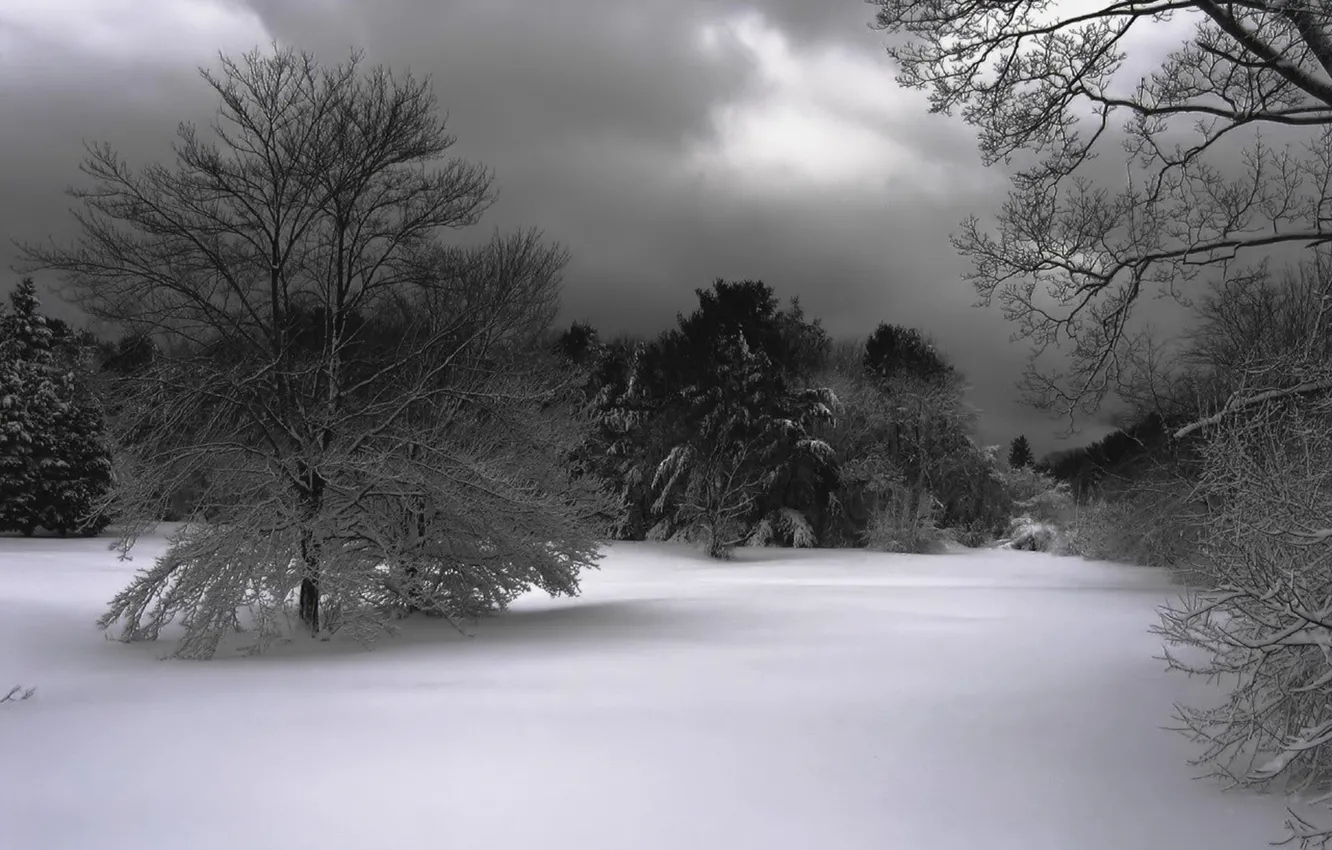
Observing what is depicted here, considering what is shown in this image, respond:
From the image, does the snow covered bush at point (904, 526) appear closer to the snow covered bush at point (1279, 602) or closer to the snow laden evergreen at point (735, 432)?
→ the snow laden evergreen at point (735, 432)

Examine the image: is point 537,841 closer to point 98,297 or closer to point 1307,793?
point 1307,793

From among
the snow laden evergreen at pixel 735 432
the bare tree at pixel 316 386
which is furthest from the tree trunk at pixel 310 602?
the snow laden evergreen at pixel 735 432

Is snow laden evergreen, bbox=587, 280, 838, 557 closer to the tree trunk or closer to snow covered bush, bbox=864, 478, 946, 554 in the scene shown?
snow covered bush, bbox=864, 478, 946, 554

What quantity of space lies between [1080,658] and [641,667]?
18.6ft

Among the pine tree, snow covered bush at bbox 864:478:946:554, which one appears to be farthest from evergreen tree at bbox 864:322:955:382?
the pine tree

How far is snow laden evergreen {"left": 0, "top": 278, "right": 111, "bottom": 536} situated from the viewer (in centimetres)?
3259

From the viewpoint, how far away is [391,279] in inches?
523

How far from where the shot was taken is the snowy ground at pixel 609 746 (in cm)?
549

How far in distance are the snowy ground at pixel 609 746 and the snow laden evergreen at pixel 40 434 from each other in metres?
22.8

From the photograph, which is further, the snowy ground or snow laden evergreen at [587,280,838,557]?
snow laden evergreen at [587,280,838,557]

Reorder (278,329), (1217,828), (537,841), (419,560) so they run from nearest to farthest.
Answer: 1. (537,841)
2. (1217,828)
3. (278,329)
4. (419,560)

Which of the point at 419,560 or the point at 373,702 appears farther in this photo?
the point at 419,560

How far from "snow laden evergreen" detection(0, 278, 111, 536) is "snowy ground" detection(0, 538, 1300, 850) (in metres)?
22.8

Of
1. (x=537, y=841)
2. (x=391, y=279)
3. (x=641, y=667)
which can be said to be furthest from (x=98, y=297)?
(x=537, y=841)
